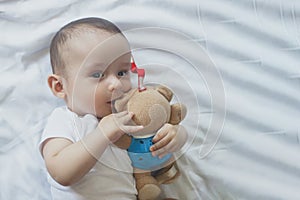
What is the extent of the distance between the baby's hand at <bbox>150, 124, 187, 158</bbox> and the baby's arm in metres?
0.05

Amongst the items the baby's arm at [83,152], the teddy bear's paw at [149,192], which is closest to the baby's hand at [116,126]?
the baby's arm at [83,152]

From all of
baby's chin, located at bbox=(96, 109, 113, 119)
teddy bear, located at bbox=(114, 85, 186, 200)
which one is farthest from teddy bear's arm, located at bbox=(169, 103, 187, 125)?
baby's chin, located at bbox=(96, 109, 113, 119)

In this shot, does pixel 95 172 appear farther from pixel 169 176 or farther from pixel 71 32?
Answer: pixel 71 32

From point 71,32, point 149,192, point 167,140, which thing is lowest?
point 149,192

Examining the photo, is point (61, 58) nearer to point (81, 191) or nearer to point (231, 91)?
point (81, 191)

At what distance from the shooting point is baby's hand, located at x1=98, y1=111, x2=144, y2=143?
0.81 m

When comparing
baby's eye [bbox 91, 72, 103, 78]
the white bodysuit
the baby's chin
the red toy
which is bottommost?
the white bodysuit

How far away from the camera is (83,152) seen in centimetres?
84

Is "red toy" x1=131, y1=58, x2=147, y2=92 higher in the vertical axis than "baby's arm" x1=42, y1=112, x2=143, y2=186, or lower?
higher

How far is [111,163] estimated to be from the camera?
0.88 m

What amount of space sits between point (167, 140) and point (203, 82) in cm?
17

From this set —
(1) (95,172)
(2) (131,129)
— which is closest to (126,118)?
(2) (131,129)

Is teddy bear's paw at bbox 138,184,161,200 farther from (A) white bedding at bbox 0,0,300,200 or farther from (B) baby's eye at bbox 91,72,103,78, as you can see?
(B) baby's eye at bbox 91,72,103,78

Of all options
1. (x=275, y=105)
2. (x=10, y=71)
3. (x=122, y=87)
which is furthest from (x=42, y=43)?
(x=275, y=105)
